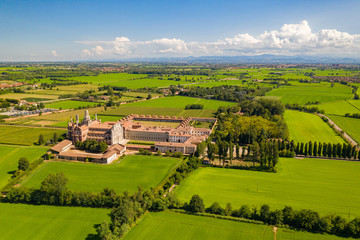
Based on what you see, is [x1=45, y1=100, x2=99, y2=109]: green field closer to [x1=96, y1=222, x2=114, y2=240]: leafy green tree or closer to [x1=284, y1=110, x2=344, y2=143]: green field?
[x1=284, y1=110, x2=344, y2=143]: green field

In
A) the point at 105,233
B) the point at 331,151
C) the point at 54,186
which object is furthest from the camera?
the point at 331,151

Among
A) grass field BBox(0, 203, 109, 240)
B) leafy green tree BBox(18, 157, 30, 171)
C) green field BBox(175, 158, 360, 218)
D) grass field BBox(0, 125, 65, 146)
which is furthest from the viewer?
grass field BBox(0, 125, 65, 146)

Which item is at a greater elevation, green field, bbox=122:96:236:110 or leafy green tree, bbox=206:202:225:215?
green field, bbox=122:96:236:110

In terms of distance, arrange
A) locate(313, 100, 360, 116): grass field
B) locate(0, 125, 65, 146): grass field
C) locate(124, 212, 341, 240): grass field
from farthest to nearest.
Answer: locate(313, 100, 360, 116): grass field, locate(0, 125, 65, 146): grass field, locate(124, 212, 341, 240): grass field

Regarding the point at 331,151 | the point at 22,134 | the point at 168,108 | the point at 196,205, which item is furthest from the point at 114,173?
the point at 168,108

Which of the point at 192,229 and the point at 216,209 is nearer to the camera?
the point at 192,229

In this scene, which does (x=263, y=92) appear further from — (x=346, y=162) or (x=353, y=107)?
(x=346, y=162)

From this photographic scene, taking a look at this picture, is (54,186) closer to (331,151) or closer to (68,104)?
(331,151)

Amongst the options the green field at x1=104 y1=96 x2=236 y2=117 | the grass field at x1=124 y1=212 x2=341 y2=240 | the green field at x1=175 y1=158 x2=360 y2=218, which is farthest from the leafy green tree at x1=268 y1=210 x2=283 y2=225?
the green field at x1=104 y1=96 x2=236 y2=117
